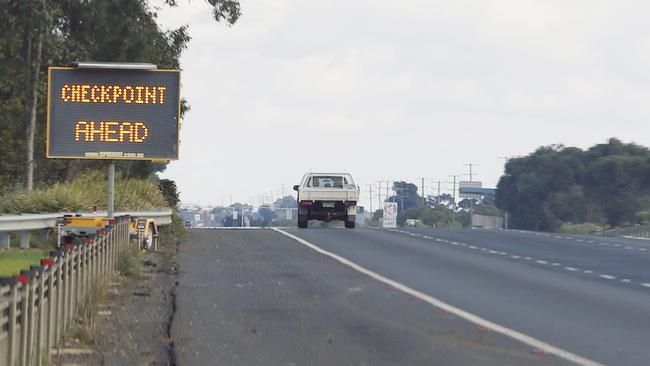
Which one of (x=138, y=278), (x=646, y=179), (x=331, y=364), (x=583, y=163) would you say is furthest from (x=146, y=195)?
(x=583, y=163)

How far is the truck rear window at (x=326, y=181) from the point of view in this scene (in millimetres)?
50019

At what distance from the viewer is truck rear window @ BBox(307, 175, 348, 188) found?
164ft

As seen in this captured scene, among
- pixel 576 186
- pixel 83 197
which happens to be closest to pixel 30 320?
pixel 83 197

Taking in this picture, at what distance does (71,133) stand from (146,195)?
12.4m

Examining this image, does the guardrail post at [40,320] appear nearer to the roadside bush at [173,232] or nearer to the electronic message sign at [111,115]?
the electronic message sign at [111,115]

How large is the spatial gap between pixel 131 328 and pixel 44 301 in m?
3.61

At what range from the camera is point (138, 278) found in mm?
21469

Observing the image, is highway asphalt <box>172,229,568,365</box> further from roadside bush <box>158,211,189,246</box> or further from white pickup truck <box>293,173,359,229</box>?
white pickup truck <box>293,173,359,229</box>

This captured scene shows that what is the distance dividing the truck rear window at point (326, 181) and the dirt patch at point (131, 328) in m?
28.1

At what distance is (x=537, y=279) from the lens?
2295 cm

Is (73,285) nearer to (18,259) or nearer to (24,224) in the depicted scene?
(18,259)

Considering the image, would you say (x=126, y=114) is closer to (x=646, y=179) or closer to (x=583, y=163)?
(x=646, y=179)

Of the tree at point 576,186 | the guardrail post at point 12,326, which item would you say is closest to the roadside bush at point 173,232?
the guardrail post at point 12,326

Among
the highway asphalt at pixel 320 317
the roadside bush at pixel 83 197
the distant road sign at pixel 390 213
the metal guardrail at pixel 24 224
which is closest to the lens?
the highway asphalt at pixel 320 317
